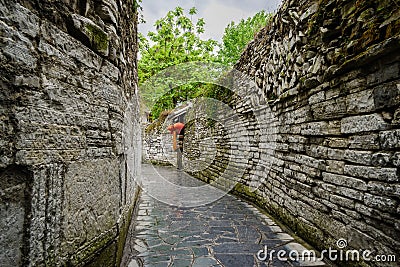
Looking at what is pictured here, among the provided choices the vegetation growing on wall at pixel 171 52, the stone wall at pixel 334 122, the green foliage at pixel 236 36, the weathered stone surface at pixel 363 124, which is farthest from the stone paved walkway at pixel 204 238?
the green foliage at pixel 236 36

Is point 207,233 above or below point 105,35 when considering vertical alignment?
below

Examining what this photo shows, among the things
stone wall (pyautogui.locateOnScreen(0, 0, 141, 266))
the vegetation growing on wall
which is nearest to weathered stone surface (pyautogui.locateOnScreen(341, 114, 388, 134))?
stone wall (pyautogui.locateOnScreen(0, 0, 141, 266))

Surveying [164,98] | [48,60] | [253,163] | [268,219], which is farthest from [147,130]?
[48,60]

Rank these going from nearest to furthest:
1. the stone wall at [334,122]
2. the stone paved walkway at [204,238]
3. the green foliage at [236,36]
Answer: the stone wall at [334,122] < the stone paved walkway at [204,238] < the green foliage at [236,36]

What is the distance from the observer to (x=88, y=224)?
1.43 m

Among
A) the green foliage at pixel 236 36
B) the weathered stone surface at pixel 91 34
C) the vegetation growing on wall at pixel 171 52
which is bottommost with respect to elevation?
the weathered stone surface at pixel 91 34

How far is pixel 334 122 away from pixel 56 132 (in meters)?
2.32

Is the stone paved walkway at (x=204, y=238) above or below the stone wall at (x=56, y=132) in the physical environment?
below

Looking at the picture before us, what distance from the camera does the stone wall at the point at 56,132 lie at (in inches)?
38.1

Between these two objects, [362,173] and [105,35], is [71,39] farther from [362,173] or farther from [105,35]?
[362,173]

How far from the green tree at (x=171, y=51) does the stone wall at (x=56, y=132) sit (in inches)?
480

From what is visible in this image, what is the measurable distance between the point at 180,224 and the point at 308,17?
3.20 meters

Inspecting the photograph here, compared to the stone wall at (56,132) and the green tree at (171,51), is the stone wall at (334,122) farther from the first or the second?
the green tree at (171,51)

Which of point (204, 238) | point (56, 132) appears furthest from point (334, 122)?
point (56, 132)
